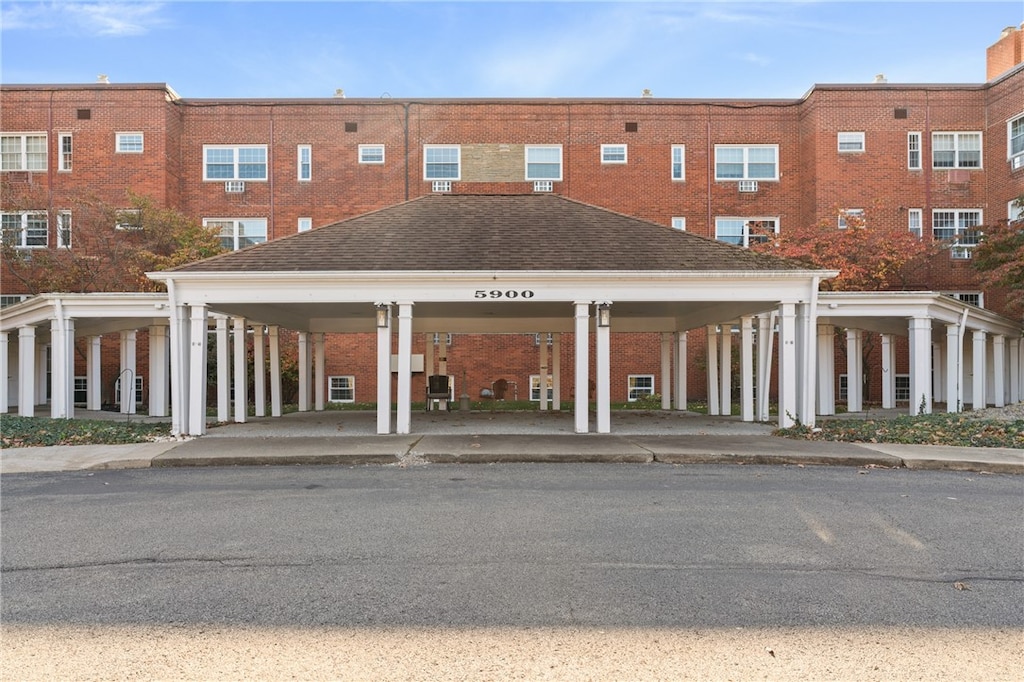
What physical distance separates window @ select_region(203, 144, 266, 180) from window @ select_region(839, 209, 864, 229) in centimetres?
2159

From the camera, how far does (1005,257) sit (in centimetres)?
2325

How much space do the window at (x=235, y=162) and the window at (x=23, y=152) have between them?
19.3 feet

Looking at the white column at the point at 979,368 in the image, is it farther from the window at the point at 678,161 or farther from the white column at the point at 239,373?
the white column at the point at 239,373

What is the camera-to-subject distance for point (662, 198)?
29953mm

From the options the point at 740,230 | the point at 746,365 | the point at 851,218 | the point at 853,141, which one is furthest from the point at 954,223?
the point at 746,365

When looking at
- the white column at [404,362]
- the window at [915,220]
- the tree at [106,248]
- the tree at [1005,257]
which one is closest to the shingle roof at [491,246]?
the white column at [404,362]

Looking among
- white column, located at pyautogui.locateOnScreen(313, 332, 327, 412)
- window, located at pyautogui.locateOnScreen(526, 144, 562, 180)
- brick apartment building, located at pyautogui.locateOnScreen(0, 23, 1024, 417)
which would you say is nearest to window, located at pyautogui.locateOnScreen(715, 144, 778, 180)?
brick apartment building, located at pyautogui.locateOnScreen(0, 23, 1024, 417)

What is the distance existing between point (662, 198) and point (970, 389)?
43.3ft

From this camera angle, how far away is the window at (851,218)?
2597cm

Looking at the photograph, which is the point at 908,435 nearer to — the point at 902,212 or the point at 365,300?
the point at 365,300

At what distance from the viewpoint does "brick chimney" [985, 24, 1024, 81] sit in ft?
94.6

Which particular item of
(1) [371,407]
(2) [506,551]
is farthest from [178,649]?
(1) [371,407]

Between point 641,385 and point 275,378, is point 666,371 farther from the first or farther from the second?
point 275,378

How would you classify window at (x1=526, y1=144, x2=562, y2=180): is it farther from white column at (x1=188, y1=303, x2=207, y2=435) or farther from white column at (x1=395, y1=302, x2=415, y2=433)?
white column at (x1=188, y1=303, x2=207, y2=435)
